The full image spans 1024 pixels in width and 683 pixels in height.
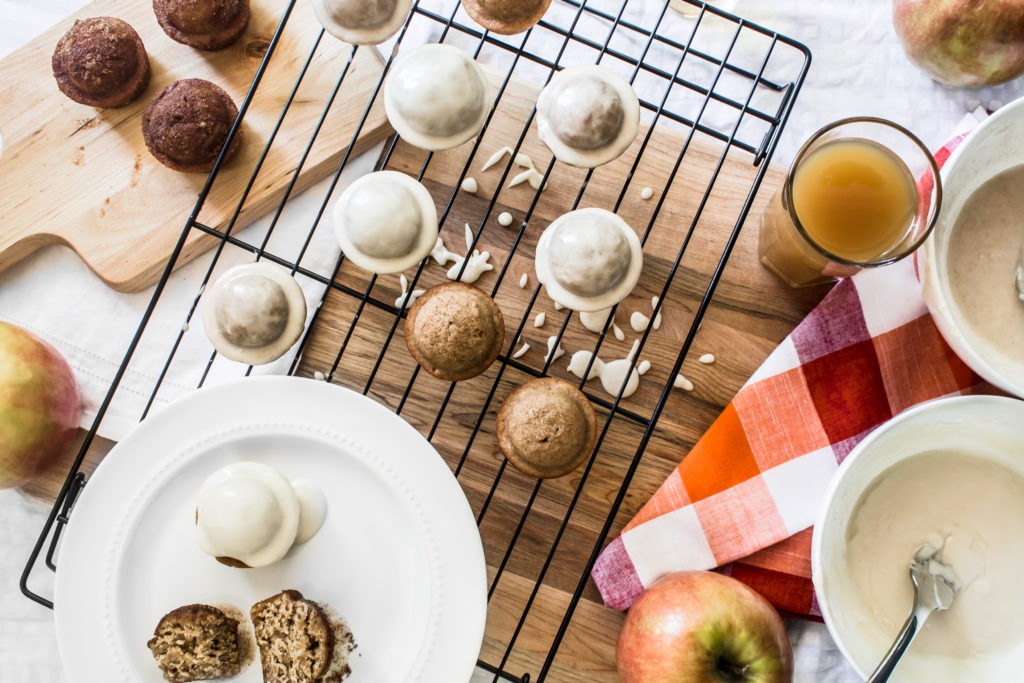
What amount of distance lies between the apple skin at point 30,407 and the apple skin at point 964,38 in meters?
1.53

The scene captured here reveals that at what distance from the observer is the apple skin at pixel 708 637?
3.47ft

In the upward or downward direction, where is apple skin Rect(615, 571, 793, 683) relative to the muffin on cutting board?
upward

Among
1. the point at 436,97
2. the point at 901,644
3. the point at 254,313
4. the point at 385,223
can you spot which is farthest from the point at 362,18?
the point at 901,644

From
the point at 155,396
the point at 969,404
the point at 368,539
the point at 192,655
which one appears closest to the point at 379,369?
the point at 368,539

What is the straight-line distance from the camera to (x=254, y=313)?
1.05 meters

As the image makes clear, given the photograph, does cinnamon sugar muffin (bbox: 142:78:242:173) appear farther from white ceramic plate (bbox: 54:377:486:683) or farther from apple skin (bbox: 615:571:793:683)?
apple skin (bbox: 615:571:793:683)

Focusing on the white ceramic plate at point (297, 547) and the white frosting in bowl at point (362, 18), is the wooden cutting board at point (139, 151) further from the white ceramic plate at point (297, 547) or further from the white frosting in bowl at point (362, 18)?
the white ceramic plate at point (297, 547)

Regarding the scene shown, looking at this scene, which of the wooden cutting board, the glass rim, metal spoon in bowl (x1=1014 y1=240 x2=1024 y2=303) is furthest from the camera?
the wooden cutting board

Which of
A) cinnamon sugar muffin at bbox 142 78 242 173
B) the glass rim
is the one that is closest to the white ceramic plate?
cinnamon sugar muffin at bbox 142 78 242 173

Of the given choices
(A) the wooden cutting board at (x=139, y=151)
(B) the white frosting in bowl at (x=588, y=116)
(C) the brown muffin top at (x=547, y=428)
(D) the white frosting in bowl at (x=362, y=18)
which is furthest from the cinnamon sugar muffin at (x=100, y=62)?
(C) the brown muffin top at (x=547, y=428)

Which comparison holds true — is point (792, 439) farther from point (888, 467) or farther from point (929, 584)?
point (929, 584)

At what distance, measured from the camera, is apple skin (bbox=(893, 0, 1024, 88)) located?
46.3 inches

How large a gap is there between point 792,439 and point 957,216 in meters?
0.43

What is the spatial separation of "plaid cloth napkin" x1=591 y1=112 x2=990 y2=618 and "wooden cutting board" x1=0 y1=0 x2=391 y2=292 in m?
0.77
